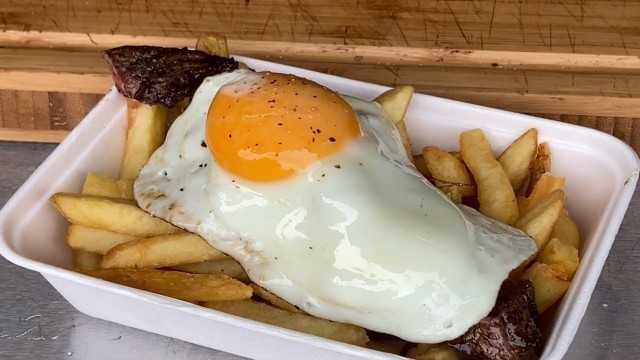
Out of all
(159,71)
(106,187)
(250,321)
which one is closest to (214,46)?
(159,71)

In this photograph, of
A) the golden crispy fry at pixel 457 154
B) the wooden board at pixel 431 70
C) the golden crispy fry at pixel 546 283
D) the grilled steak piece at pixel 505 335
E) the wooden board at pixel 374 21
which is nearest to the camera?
the grilled steak piece at pixel 505 335

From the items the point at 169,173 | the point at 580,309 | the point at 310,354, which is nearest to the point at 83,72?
the point at 169,173

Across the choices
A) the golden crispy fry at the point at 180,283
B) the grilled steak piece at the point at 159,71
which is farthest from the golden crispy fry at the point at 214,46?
the golden crispy fry at the point at 180,283

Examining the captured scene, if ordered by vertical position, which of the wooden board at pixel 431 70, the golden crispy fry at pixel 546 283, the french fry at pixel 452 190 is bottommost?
the golden crispy fry at pixel 546 283

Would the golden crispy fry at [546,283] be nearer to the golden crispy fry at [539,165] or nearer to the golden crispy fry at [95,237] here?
the golden crispy fry at [539,165]

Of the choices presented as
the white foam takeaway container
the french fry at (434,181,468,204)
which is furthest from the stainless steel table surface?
the french fry at (434,181,468,204)

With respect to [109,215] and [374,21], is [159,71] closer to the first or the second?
[109,215]

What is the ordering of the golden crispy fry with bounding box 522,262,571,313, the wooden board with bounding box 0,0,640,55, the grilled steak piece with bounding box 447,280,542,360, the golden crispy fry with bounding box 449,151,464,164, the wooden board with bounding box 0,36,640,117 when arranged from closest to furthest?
the grilled steak piece with bounding box 447,280,542,360, the golden crispy fry with bounding box 522,262,571,313, the golden crispy fry with bounding box 449,151,464,164, the wooden board with bounding box 0,36,640,117, the wooden board with bounding box 0,0,640,55

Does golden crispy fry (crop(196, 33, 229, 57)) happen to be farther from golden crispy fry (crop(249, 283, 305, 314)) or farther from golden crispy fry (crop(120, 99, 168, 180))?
golden crispy fry (crop(249, 283, 305, 314))
